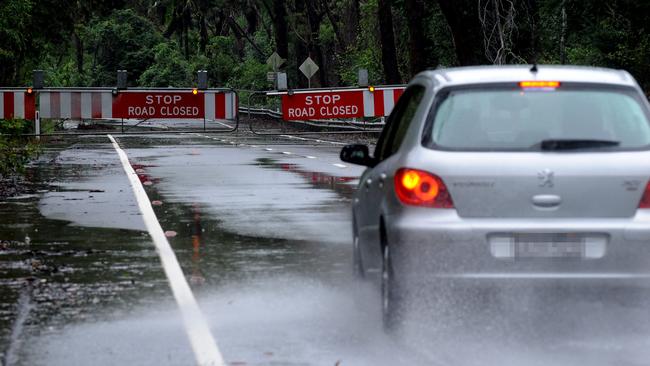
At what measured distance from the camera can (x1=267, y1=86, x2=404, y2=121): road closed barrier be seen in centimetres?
3672

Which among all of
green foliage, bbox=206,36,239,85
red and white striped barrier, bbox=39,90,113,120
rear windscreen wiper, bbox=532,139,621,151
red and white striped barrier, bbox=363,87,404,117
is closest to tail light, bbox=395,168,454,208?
rear windscreen wiper, bbox=532,139,621,151

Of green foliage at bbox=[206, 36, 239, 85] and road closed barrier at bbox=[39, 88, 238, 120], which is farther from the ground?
green foliage at bbox=[206, 36, 239, 85]

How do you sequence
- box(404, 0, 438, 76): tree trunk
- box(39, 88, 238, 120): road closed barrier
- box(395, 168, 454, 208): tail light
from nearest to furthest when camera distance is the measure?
1. box(395, 168, 454, 208): tail light
2. box(39, 88, 238, 120): road closed barrier
3. box(404, 0, 438, 76): tree trunk

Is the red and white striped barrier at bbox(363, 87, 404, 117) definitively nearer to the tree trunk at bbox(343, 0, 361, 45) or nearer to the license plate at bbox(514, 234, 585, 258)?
the tree trunk at bbox(343, 0, 361, 45)

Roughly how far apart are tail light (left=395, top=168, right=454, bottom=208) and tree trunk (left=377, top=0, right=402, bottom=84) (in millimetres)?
40323

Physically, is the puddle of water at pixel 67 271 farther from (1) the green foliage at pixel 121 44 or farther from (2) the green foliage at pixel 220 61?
(1) the green foliage at pixel 121 44

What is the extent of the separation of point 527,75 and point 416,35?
35.0 metres

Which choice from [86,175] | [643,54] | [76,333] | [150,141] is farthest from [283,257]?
[150,141]

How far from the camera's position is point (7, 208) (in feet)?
56.9

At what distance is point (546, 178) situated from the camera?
799 cm

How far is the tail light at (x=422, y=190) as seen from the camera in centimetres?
805

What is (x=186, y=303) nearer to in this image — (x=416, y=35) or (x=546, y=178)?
(x=546, y=178)

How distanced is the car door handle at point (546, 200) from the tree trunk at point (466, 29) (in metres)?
24.1

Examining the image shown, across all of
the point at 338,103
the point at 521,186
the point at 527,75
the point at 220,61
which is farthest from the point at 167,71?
the point at 521,186
